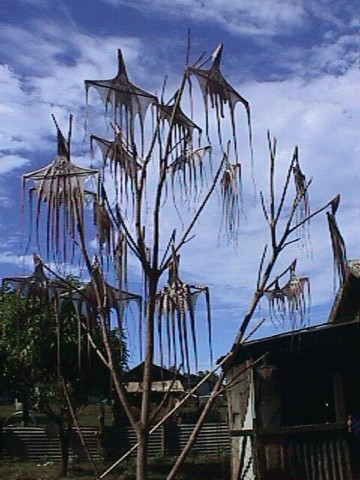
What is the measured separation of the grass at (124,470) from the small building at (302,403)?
4.81 metres

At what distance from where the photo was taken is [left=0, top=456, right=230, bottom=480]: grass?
19.1m

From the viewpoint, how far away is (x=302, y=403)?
14516mm

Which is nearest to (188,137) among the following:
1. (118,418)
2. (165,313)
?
(165,313)

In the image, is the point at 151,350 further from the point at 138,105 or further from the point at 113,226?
the point at 138,105

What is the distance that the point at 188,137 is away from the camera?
388 centimetres

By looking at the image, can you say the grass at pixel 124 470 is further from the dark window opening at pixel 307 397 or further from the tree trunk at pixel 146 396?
the tree trunk at pixel 146 396

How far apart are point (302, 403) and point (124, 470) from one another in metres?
6.87

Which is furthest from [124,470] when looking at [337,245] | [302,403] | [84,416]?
[337,245]

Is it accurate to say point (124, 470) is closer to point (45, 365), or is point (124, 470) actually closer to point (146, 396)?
point (45, 365)

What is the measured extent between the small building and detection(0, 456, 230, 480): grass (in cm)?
481

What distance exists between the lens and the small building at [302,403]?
11.1 metres

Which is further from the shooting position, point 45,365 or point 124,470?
point 45,365

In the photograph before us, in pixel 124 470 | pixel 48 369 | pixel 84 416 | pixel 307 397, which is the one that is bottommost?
pixel 124 470

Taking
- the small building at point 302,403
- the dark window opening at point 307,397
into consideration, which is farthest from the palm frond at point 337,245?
the dark window opening at point 307,397
